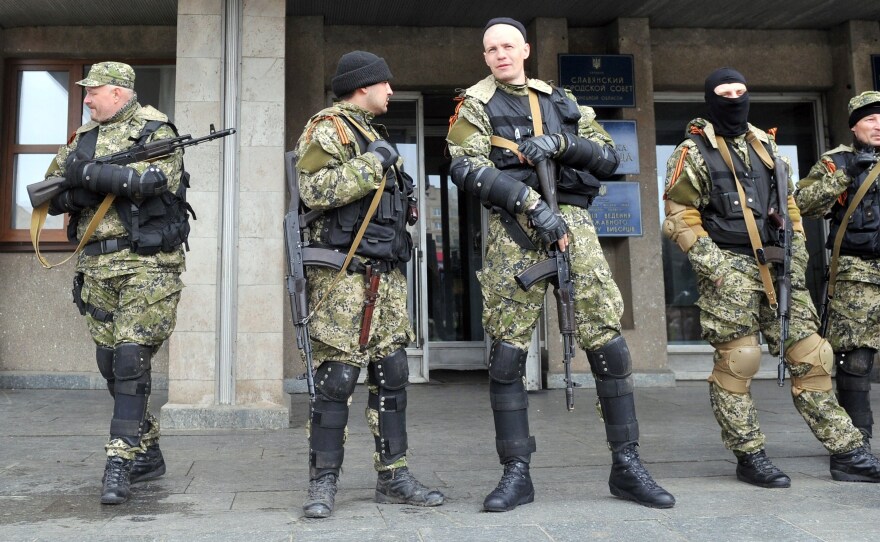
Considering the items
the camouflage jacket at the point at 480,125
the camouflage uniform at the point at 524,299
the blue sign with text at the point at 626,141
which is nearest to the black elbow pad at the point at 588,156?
the camouflage uniform at the point at 524,299

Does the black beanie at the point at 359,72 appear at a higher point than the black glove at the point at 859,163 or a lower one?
higher

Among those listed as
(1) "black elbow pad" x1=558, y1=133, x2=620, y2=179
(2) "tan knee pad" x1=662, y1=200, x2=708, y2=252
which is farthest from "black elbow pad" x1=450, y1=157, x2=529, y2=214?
(2) "tan knee pad" x1=662, y1=200, x2=708, y2=252

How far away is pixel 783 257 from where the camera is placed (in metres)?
3.72

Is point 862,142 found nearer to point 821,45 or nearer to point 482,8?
point 482,8

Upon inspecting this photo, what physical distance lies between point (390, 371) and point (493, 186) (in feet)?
3.00

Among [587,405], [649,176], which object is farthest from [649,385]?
[649,176]

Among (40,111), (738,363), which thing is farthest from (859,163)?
(40,111)

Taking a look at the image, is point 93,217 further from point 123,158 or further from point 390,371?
point 390,371

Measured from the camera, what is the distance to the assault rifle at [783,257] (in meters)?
3.65

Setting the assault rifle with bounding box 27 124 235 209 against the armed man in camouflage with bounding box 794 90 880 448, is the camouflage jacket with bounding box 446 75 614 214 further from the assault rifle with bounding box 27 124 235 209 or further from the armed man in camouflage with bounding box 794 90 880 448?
the armed man in camouflage with bounding box 794 90 880 448

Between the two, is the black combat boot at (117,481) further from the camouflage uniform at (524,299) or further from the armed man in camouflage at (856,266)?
the armed man in camouflage at (856,266)

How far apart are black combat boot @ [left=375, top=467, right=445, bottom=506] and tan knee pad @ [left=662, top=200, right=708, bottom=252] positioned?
171 cm

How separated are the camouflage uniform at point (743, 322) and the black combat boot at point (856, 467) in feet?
0.12

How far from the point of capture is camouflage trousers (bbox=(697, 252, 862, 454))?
3.67 metres
